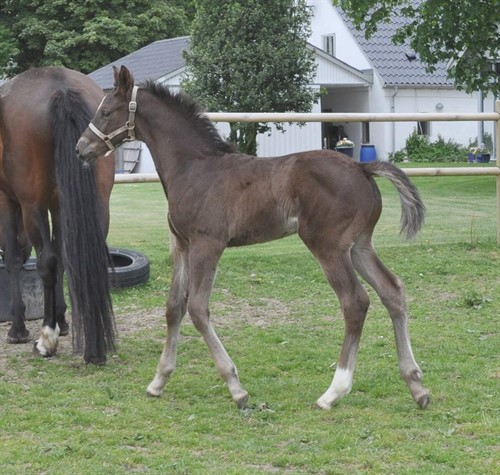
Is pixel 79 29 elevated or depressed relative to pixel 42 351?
elevated

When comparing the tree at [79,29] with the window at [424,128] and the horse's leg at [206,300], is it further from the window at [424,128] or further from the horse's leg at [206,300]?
the horse's leg at [206,300]

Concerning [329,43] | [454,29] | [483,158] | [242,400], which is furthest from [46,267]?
[329,43]

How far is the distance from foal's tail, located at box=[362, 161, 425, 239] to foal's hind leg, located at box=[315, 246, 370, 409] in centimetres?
40

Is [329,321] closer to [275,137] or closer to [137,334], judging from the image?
[137,334]

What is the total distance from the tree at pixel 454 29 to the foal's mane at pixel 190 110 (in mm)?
11433

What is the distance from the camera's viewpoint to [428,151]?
112ft

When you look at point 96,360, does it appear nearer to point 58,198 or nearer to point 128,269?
point 58,198

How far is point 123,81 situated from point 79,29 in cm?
3844

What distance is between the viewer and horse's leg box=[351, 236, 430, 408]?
211 inches

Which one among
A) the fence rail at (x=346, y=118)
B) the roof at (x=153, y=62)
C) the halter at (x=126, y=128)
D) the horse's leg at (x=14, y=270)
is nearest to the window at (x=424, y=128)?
the roof at (x=153, y=62)

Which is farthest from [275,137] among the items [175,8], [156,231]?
[156,231]

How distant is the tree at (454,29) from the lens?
16859 mm

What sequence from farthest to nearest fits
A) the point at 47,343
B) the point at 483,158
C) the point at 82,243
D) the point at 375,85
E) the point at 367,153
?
1. the point at 375,85
2. the point at 367,153
3. the point at 483,158
4. the point at 47,343
5. the point at 82,243

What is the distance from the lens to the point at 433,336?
7297mm
